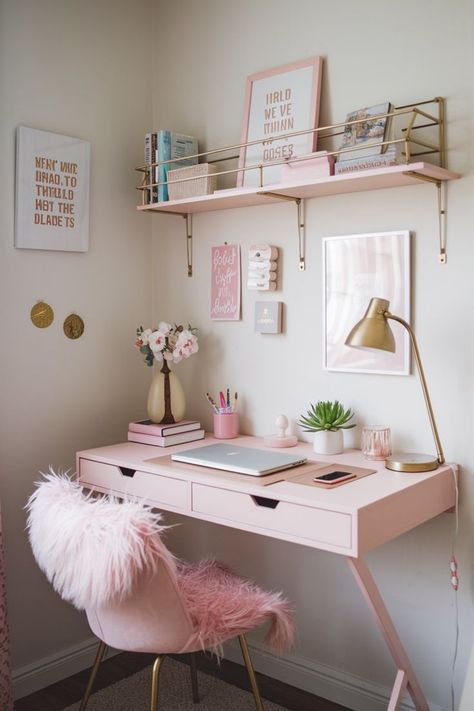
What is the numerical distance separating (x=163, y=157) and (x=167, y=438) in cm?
99

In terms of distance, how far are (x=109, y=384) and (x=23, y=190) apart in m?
0.78

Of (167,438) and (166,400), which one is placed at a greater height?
(166,400)

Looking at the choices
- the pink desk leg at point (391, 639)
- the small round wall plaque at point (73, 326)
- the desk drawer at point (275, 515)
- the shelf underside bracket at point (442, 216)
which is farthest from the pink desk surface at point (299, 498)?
the shelf underside bracket at point (442, 216)

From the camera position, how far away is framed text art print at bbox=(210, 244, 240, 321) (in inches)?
102

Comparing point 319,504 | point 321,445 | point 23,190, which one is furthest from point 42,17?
point 319,504

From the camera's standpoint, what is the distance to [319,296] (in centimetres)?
237

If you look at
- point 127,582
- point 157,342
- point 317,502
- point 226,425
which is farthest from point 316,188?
point 127,582

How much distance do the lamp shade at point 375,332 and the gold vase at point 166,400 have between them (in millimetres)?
811

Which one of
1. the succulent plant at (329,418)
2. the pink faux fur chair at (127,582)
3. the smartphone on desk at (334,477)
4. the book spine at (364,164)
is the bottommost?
the pink faux fur chair at (127,582)

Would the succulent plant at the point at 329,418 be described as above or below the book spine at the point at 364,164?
below

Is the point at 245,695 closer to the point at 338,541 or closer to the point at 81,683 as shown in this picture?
the point at 81,683

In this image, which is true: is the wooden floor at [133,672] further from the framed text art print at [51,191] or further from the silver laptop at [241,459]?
the framed text art print at [51,191]

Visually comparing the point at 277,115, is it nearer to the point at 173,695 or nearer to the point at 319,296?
the point at 319,296

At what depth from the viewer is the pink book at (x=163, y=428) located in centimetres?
243
